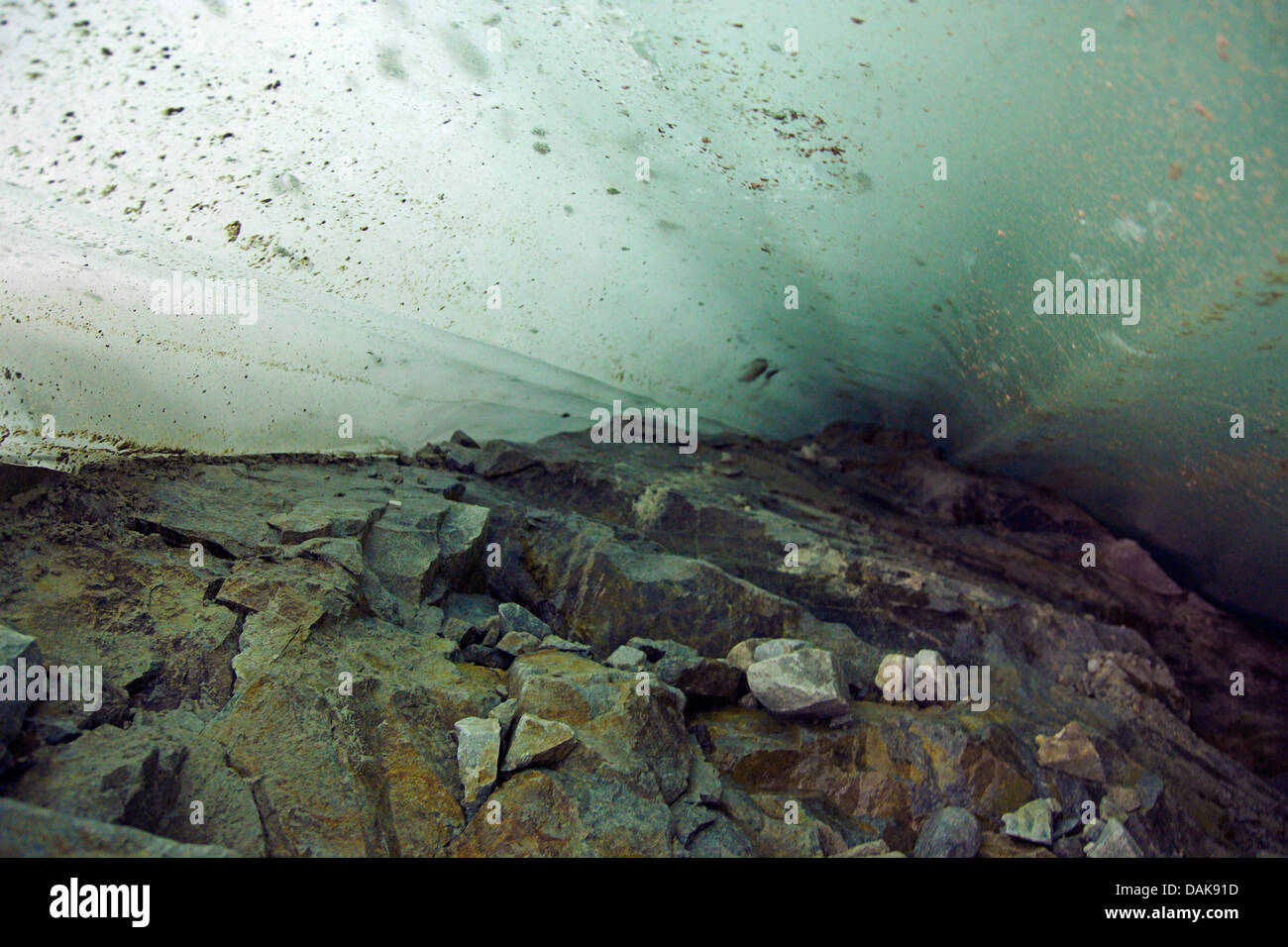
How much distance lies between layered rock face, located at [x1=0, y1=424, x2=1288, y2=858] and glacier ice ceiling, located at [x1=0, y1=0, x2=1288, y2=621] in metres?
0.57

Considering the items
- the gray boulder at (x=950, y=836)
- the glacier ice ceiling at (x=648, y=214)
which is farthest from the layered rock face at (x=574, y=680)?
the glacier ice ceiling at (x=648, y=214)

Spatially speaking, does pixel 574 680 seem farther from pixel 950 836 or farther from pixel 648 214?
pixel 648 214

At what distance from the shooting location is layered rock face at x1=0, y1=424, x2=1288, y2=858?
1.80 meters

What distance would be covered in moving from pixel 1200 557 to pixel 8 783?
5145mm

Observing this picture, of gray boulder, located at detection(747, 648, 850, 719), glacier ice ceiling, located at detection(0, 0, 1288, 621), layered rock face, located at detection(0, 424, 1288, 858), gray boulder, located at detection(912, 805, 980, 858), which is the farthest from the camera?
gray boulder, located at detection(747, 648, 850, 719)

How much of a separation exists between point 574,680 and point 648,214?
6.88 ft

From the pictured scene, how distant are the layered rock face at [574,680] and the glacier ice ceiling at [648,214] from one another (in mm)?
572

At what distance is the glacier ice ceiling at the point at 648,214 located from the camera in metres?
2.31

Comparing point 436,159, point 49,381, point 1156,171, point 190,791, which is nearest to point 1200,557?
point 1156,171

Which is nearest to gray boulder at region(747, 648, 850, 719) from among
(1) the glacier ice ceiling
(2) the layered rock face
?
(2) the layered rock face

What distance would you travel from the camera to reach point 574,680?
2.26 meters

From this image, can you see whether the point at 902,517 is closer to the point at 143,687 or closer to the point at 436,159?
the point at 436,159

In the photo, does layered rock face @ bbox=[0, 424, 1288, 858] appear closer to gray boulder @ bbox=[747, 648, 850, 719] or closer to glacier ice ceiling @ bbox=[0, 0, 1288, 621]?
gray boulder @ bbox=[747, 648, 850, 719]

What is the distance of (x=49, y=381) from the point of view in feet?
10.1
